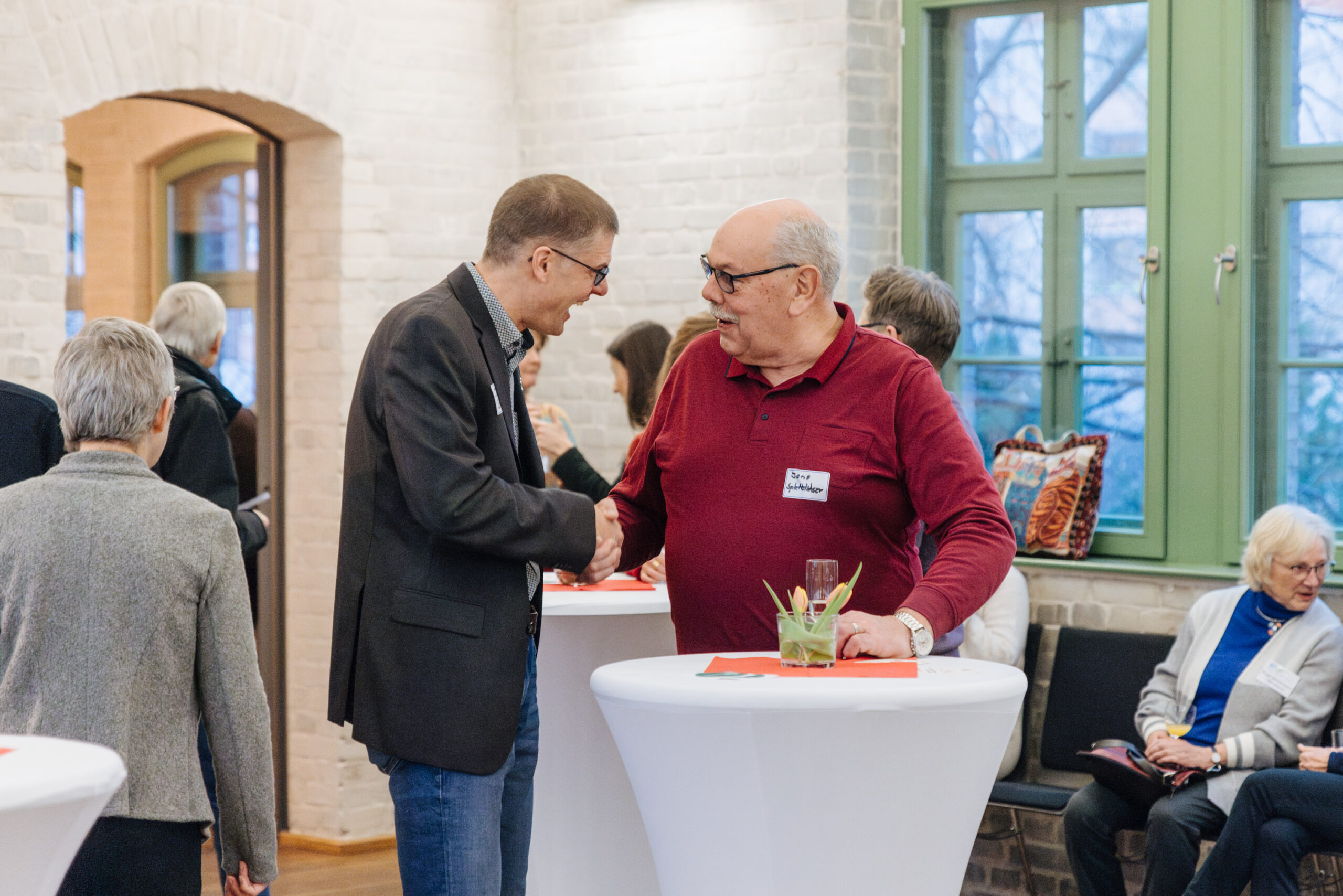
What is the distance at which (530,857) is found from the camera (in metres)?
3.60

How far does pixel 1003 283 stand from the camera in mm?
5238

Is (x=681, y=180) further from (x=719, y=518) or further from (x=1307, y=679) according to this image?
(x=719, y=518)

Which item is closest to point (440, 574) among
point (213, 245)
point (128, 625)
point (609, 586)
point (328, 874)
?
point (128, 625)

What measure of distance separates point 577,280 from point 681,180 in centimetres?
312

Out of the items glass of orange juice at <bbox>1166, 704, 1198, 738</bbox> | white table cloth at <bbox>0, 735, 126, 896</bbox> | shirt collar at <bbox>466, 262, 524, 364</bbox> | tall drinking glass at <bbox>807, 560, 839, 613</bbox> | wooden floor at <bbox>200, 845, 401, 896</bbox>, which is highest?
shirt collar at <bbox>466, 262, 524, 364</bbox>

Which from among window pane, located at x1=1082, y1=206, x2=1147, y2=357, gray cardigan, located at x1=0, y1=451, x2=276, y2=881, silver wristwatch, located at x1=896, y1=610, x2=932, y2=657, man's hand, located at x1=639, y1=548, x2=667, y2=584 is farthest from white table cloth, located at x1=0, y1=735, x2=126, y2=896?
window pane, located at x1=1082, y1=206, x2=1147, y2=357

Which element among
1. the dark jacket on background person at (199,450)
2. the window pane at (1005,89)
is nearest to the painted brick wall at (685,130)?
the window pane at (1005,89)

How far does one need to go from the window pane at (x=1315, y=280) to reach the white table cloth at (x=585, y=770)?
2.36m

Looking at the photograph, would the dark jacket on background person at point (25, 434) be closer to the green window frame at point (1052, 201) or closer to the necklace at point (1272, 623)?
the green window frame at point (1052, 201)

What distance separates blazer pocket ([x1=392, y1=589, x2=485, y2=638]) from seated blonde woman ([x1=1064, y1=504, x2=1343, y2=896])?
2.53m

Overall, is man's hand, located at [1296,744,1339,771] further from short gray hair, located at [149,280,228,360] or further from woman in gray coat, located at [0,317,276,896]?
short gray hair, located at [149,280,228,360]

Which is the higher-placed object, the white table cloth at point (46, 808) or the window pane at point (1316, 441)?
the window pane at point (1316, 441)

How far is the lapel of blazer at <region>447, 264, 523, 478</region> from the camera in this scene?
8.00ft

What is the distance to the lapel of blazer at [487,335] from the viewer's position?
2.44m
